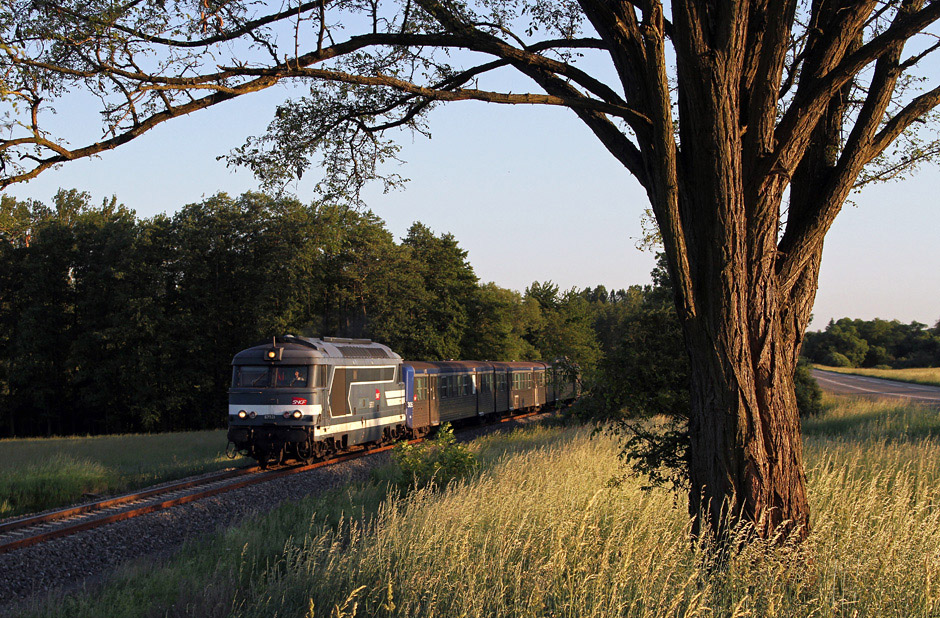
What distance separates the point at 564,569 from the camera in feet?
16.8

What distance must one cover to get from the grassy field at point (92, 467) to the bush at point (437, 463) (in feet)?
21.8

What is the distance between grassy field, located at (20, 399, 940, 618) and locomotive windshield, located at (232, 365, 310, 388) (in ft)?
26.0

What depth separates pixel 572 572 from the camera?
5082 millimetres

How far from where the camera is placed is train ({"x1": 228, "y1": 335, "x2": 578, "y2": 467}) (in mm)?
16156

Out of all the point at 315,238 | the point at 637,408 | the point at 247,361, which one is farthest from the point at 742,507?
the point at 315,238

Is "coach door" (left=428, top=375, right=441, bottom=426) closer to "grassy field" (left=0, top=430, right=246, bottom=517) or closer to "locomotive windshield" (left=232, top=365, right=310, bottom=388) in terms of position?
"grassy field" (left=0, top=430, right=246, bottom=517)

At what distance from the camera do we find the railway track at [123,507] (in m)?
9.92

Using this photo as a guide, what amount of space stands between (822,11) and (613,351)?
4.12m

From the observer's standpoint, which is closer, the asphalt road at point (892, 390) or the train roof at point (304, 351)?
the train roof at point (304, 351)

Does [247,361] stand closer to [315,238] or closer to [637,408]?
[637,408]

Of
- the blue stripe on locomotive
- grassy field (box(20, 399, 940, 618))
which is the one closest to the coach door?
the blue stripe on locomotive

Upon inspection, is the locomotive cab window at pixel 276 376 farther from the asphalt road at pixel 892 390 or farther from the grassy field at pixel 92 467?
the asphalt road at pixel 892 390

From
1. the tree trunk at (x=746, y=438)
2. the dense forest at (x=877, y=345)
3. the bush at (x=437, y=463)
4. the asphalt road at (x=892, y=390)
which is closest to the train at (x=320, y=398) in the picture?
the bush at (x=437, y=463)

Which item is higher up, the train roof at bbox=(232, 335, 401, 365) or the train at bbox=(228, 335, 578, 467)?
the train roof at bbox=(232, 335, 401, 365)
